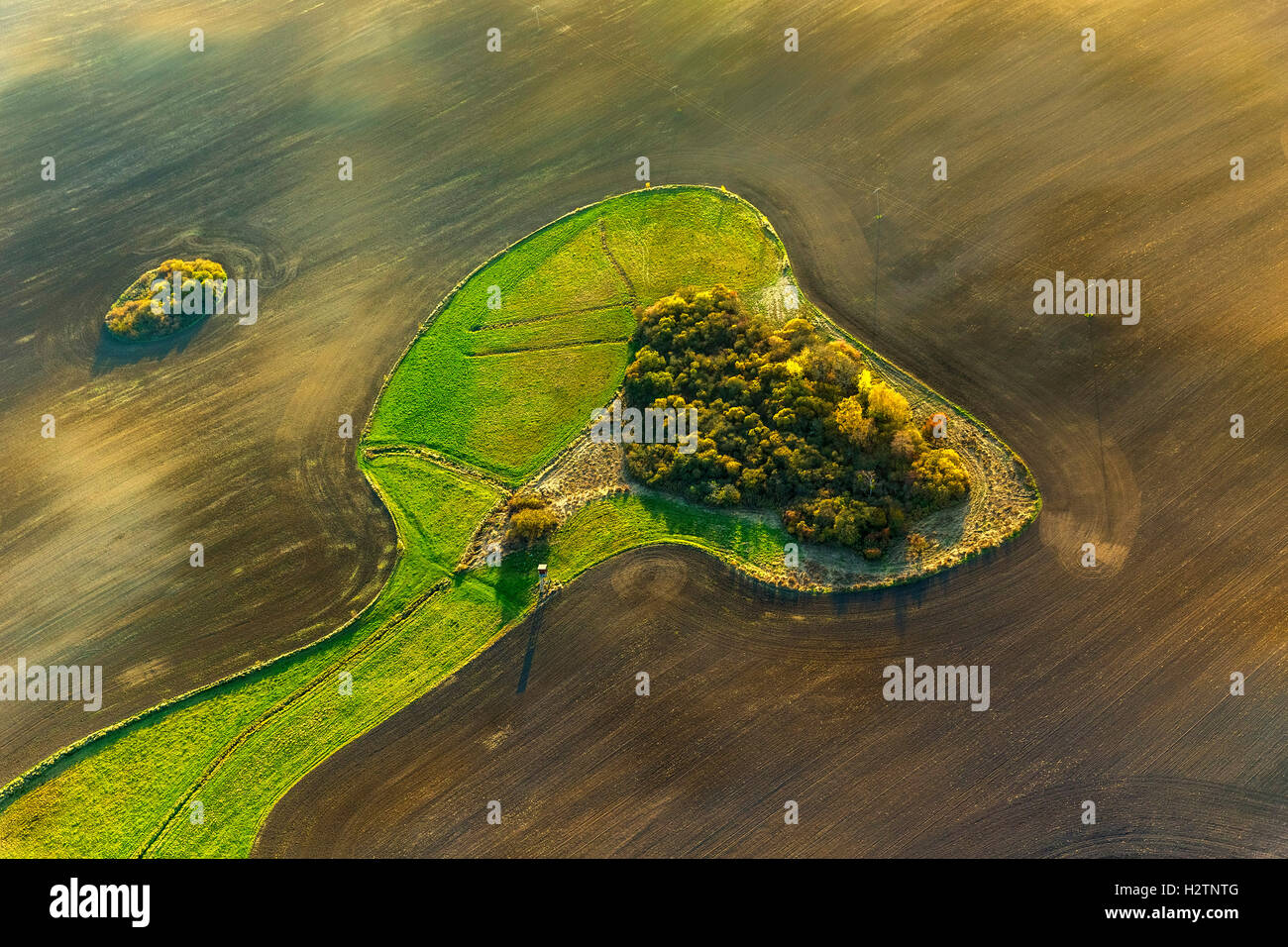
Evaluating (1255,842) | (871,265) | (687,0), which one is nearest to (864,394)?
(871,265)

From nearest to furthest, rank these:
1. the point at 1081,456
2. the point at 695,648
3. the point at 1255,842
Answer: the point at 1255,842 < the point at 695,648 < the point at 1081,456

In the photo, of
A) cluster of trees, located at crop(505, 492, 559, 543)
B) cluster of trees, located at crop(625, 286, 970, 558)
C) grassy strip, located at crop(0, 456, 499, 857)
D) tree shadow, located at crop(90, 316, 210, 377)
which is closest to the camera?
grassy strip, located at crop(0, 456, 499, 857)

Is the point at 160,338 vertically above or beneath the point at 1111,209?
beneath

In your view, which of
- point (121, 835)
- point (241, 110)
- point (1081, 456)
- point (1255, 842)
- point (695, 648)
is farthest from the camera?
point (241, 110)

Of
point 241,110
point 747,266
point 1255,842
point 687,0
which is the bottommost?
point 1255,842

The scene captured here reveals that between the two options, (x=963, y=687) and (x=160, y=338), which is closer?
(x=963, y=687)

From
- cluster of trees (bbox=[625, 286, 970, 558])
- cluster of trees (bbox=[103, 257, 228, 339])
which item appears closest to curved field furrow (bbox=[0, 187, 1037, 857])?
cluster of trees (bbox=[625, 286, 970, 558])

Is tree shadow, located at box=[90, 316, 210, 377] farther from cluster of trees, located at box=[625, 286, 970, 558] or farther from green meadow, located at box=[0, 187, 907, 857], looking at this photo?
cluster of trees, located at box=[625, 286, 970, 558]

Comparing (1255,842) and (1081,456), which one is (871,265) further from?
(1255,842)

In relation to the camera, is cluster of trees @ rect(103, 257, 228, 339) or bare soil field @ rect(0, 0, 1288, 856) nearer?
bare soil field @ rect(0, 0, 1288, 856)
